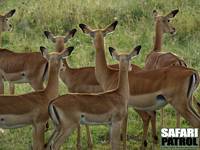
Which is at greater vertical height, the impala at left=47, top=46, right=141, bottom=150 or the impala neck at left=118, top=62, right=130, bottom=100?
the impala neck at left=118, top=62, right=130, bottom=100

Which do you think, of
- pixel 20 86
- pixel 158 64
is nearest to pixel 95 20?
pixel 20 86

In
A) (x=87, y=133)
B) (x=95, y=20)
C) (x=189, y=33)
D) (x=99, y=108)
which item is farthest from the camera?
(x=95, y=20)

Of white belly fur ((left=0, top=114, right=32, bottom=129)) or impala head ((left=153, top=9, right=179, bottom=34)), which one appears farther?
impala head ((left=153, top=9, right=179, bottom=34))

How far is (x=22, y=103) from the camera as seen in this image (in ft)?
23.9

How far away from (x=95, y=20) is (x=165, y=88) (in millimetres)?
5987

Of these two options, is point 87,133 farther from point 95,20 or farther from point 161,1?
point 161,1

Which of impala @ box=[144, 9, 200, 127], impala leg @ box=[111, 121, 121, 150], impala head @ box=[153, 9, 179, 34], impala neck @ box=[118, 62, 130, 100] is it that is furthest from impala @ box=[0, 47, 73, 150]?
impala head @ box=[153, 9, 179, 34]

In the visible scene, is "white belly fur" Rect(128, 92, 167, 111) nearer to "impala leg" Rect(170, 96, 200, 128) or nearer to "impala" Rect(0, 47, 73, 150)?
"impala leg" Rect(170, 96, 200, 128)

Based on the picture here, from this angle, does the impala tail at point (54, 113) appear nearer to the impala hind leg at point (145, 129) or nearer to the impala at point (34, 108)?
the impala at point (34, 108)

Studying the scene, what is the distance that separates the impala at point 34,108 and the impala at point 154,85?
79 cm

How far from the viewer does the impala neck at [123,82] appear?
291 inches

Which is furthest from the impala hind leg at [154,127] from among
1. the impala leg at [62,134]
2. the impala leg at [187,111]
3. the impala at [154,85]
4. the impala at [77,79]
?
the impala leg at [62,134]

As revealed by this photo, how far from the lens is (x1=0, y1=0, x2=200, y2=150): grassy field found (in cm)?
1187

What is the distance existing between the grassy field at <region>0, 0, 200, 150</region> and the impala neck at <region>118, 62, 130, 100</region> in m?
2.67
